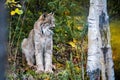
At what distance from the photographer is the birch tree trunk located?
4.64 meters

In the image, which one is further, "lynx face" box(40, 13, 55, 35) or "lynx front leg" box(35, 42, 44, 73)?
"lynx front leg" box(35, 42, 44, 73)

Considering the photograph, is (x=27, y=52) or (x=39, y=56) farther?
(x=27, y=52)

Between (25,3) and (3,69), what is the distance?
6436 millimetres

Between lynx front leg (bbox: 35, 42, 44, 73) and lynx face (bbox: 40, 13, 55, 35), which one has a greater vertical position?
lynx face (bbox: 40, 13, 55, 35)

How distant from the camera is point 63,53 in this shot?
656 centimetres

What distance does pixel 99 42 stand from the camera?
Answer: 475cm

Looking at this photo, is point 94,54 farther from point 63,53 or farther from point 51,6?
point 51,6

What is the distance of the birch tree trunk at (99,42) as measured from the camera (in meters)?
4.64

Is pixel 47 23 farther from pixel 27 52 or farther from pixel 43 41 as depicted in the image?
pixel 27 52

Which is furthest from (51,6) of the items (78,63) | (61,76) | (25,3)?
(61,76)

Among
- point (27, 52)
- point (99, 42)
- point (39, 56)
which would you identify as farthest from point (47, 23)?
point (99, 42)

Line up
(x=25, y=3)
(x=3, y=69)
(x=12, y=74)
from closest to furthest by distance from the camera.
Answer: (x=3, y=69) → (x=12, y=74) → (x=25, y=3)

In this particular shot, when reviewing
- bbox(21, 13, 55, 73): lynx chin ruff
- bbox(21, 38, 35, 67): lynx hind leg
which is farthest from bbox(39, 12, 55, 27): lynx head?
bbox(21, 38, 35, 67): lynx hind leg

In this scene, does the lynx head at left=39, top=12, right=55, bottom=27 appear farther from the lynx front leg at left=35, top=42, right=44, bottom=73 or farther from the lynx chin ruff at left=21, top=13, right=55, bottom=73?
the lynx front leg at left=35, top=42, right=44, bottom=73
